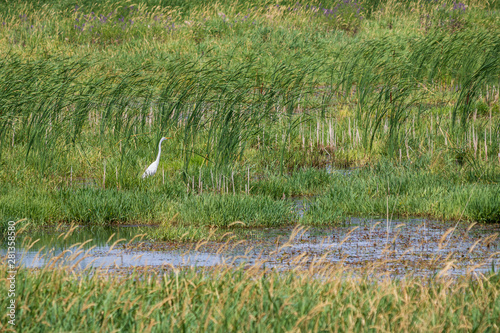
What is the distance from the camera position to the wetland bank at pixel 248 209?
189 inches

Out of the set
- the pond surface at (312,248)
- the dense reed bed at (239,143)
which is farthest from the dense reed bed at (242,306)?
the dense reed bed at (239,143)

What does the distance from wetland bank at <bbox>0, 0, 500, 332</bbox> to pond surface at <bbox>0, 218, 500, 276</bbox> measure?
0.12ft

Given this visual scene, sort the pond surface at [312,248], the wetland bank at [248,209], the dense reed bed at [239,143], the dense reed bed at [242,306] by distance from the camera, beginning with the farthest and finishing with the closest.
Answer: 1. the dense reed bed at [239,143]
2. the pond surface at [312,248]
3. the wetland bank at [248,209]
4. the dense reed bed at [242,306]

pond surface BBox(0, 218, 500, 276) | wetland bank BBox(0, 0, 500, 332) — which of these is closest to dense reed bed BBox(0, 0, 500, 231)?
wetland bank BBox(0, 0, 500, 332)

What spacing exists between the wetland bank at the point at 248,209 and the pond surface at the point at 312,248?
4cm

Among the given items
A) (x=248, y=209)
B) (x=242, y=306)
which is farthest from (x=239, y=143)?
(x=242, y=306)

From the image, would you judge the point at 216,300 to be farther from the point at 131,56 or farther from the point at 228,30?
the point at 228,30

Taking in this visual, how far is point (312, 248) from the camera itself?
7.66 m

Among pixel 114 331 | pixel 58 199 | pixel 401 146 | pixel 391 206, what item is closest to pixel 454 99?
pixel 401 146

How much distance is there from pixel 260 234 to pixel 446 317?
3812mm

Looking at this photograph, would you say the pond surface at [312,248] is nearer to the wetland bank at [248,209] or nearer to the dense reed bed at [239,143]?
the wetland bank at [248,209]

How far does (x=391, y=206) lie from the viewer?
9273 millimetres

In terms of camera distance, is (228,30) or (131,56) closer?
(131,56)

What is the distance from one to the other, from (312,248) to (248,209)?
1.35 metres
